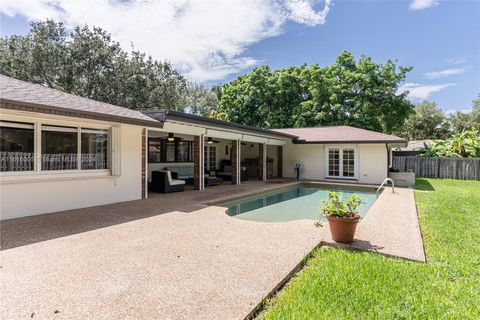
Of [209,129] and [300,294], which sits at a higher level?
[209,129]

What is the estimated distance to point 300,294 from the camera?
3525 mm

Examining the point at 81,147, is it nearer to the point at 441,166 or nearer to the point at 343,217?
the point at 343,217

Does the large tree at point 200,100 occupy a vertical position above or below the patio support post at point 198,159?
above

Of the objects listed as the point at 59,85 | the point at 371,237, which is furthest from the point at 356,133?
the point at 59,85

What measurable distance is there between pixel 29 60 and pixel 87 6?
449 inches

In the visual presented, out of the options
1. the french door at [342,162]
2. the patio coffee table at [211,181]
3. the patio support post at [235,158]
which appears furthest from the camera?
the french door at [342,162]

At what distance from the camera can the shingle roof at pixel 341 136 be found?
16.0m

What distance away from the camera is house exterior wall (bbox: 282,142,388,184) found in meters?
16.8

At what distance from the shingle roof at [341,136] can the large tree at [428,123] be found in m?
31.1

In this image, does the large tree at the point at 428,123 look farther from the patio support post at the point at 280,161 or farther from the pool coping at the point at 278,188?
the pool coping at the point at 278,188

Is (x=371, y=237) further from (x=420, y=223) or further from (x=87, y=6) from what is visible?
(x=87, y=6)

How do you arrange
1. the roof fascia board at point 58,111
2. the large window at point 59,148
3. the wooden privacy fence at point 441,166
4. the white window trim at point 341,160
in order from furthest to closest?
the wooden privacy fence at point 441,166 < the white window trim at point 341,160 < the large window at point 59,148 < the roof fascia board at point 58,111

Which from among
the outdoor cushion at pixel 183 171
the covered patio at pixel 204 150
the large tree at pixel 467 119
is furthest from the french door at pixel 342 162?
the large tree at pixel 467 119

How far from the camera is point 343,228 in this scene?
5.35m
